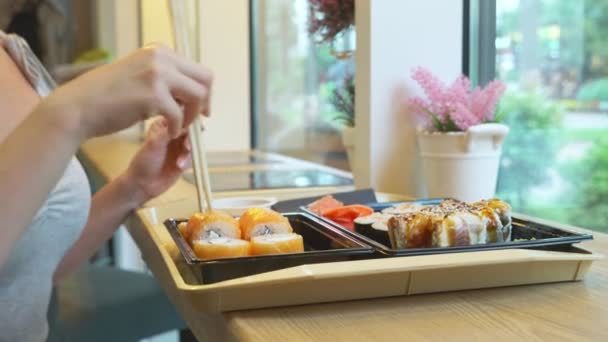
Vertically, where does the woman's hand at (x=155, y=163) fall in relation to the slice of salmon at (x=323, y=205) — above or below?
above

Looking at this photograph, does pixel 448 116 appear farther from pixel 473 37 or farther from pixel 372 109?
pixel 473 37

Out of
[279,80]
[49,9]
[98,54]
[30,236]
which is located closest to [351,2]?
[30,236]

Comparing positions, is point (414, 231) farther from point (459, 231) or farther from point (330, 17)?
point (330, 17)

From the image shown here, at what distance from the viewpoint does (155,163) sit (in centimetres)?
109

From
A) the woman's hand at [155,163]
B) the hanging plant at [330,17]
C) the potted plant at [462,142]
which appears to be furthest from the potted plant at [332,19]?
the woman's hand at [155,163]

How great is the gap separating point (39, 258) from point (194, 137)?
24cm

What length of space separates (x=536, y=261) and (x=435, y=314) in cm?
12

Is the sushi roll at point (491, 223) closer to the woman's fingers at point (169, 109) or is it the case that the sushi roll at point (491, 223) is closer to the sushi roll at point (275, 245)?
the sushi roll at point (275, 245)

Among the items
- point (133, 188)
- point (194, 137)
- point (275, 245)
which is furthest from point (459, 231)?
point (133, 188)

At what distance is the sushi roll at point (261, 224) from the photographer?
0.70 m

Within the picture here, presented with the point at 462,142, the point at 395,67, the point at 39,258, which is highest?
the point at 395,67

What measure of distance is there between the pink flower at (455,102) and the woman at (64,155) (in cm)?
41

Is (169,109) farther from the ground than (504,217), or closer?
farther from the ground

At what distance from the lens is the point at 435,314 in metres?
0.56
